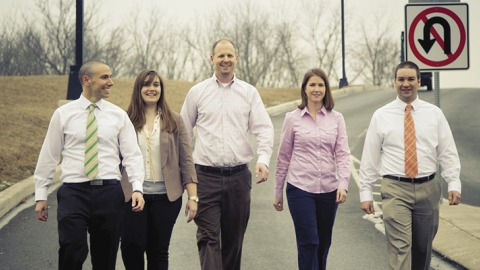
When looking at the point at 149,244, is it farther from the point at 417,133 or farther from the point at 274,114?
the point at 274,114

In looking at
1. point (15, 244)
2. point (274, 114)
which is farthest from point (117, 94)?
point (15, 244)

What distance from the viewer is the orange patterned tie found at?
6.29 meters

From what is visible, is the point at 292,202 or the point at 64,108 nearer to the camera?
the point at 64,108

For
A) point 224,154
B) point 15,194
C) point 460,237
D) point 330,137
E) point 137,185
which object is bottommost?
point 460,237

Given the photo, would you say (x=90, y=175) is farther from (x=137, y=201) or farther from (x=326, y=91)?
(x=326, y=91)

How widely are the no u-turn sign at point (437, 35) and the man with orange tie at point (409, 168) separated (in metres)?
3.66

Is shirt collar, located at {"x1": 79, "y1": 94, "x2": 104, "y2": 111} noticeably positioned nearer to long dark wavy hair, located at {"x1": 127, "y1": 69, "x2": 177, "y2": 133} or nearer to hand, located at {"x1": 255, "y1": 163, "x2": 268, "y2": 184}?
long dark wavy hair, located at {"x1": 127, "y1": 69, "x2": 177, "y2": 133}

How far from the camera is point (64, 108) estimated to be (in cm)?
587

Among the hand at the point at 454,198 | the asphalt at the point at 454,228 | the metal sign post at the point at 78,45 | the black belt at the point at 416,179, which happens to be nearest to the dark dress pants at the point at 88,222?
the black belt at the point at 416,179

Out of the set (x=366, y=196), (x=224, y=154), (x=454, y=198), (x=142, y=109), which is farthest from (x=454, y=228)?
(x=142, y=109)

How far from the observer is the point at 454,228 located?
31.8 feet

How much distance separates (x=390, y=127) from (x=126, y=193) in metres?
2.23

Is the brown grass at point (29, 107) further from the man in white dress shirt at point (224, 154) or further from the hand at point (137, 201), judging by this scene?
the hand at point (137, 201)

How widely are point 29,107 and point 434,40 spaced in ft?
62.5
